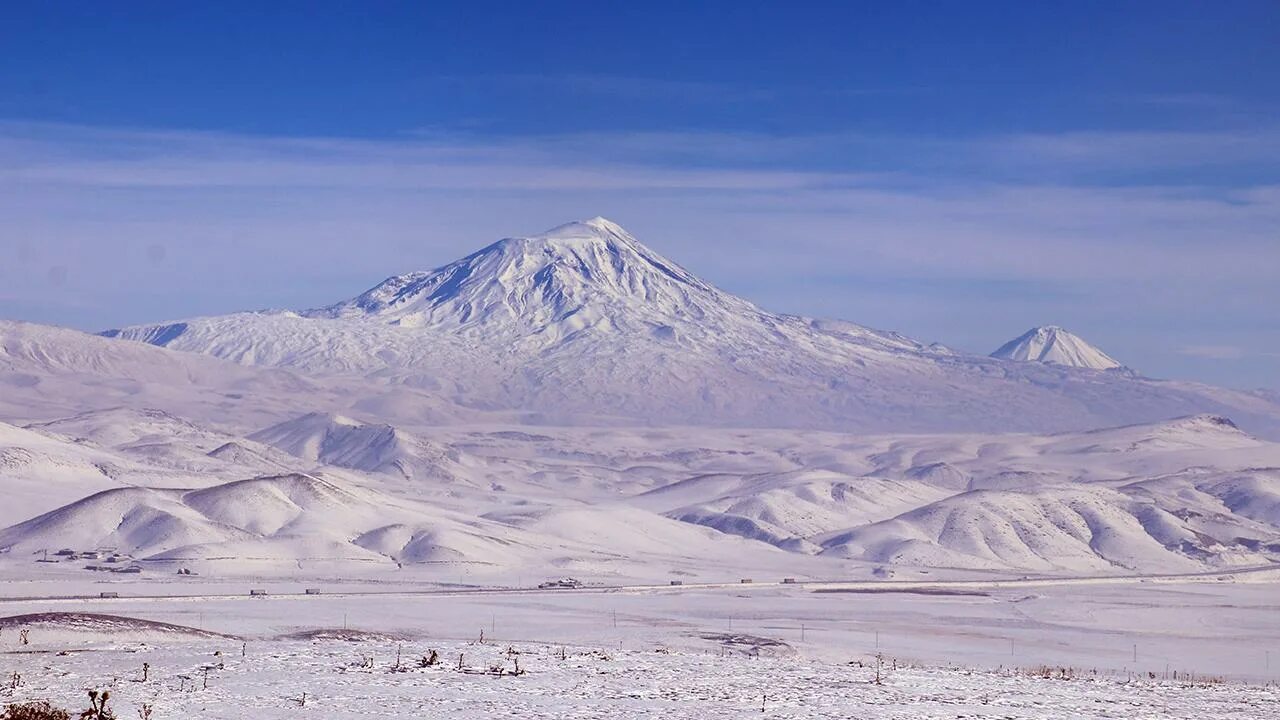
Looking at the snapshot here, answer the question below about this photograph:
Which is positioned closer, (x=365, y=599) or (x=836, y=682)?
(x=836, y=682)

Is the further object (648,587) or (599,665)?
(648,587)

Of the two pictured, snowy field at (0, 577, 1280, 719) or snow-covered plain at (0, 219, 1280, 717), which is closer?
snowy field at (0, 577, 1280, 719)

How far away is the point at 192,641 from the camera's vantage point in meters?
39.6

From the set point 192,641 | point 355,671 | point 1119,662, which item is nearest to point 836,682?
point 355,671

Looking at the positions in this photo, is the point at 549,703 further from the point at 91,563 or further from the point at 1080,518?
the point at 1080,518

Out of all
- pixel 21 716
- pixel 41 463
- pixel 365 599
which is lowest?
pixel 21 716

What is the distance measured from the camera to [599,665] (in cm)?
3456

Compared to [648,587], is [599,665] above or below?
below

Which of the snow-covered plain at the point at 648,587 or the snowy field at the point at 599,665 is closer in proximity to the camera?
the snowy field at the point at 599,665

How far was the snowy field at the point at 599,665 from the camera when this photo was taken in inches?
1152

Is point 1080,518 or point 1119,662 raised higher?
point 1080,518

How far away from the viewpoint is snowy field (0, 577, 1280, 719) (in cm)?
2925

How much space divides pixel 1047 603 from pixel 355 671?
A: 64269 mm

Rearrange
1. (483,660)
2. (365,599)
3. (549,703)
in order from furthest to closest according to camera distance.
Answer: (365,599) → (483,660) → (549,703)
